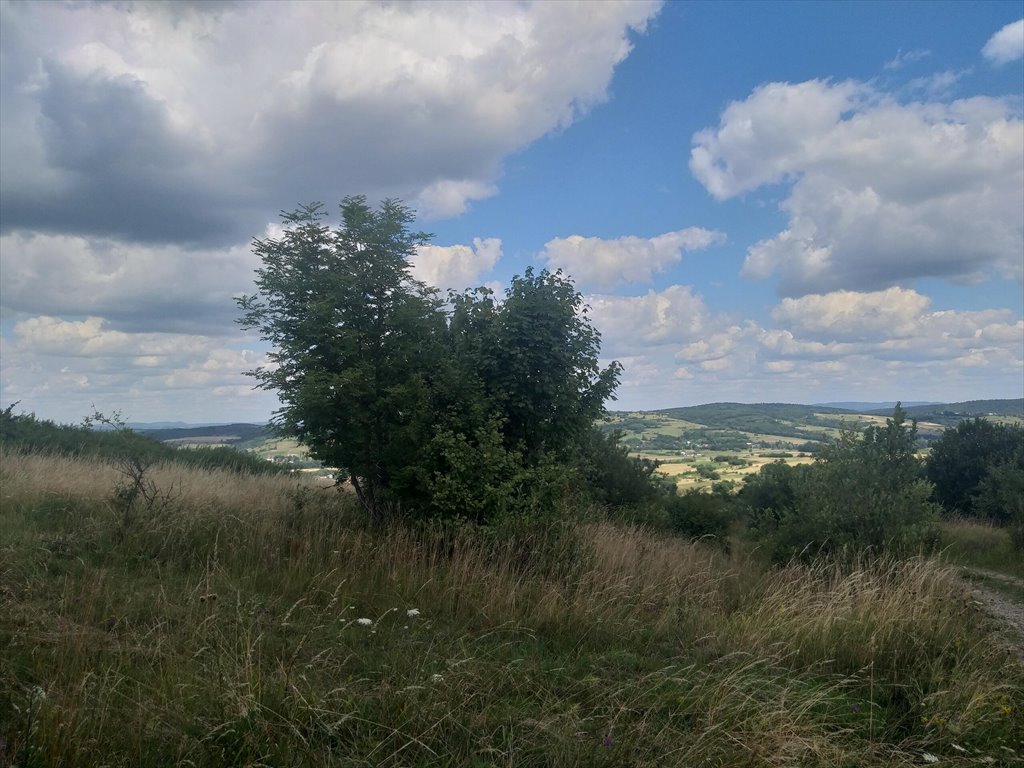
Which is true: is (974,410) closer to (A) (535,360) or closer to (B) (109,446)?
(A) (535,360)

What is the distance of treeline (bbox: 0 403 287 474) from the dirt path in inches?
551

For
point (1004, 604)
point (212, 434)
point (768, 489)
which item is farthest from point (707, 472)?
point (212, 434)

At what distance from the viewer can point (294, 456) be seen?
9.93 meters

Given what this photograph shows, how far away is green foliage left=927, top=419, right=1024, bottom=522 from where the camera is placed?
24.0 m

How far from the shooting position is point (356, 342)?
8.38m

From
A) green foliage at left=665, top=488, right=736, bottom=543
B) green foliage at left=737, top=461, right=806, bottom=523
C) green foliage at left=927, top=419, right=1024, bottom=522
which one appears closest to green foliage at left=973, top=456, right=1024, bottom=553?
green foliage at left=927, top=419, right=1024, bottom=522

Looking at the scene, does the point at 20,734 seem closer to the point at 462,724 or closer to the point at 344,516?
the point at 462,724

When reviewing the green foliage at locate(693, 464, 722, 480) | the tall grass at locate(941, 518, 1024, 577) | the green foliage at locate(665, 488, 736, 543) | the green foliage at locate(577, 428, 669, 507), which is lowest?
the tall grass at locate(941, 518, 1024, 577)

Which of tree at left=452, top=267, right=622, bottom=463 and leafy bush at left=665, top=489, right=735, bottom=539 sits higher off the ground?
tree at left=452, top=267, right=622, bottom=463

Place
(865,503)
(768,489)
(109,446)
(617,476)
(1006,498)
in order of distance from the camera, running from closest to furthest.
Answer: (865,503) < (1006,498) < (109,446) < (617,476) < (768,489)

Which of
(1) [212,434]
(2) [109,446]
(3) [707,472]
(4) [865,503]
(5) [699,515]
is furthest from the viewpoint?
(3) [707,472]

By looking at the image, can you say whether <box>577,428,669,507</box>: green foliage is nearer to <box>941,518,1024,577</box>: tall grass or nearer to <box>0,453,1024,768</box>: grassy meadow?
<box>941,518,1024,577</box>: tall grass

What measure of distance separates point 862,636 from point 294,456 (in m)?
7.70

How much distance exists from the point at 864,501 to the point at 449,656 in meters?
8.68
